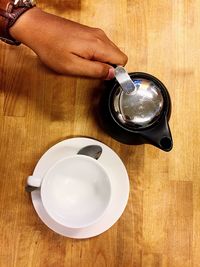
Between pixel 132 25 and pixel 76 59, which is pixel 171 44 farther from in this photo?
pixel 76 59

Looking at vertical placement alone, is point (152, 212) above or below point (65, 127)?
below

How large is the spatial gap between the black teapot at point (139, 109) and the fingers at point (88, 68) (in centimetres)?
6

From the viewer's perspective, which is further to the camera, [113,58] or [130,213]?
[130,213]

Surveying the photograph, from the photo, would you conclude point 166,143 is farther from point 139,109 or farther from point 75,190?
point 75,190

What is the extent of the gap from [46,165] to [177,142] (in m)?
0.29

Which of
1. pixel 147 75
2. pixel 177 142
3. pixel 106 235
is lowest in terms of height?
pixel 106 235

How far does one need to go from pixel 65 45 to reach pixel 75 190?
30 cm

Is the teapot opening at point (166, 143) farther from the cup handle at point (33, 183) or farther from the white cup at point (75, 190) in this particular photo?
the cup handle at point (33, 183)

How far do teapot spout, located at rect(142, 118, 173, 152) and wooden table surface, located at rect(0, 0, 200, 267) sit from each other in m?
0.12

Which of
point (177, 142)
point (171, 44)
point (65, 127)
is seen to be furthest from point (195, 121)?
point (65, 127)

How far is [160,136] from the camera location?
0.83 metres

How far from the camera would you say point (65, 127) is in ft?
3.12

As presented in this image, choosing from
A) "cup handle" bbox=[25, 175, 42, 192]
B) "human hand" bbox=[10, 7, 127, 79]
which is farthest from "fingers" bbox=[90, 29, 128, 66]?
"cup handle" bbox=[25, 175, 42, 192]

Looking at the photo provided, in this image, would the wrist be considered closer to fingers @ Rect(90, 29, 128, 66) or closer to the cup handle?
fingers @ Rect(90, 29, 128, 66)
